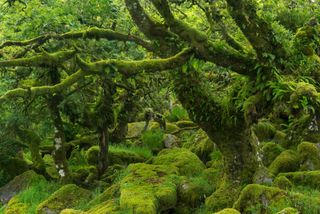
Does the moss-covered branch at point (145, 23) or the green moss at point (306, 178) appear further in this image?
the green moss at point (306, 178)

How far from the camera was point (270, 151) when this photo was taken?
49.4 ft

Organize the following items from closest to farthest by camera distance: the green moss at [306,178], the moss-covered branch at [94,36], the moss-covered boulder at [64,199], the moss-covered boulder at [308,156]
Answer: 1. the green moss at [306,178]
2. the moss-covered branch at [94,36]
3. the moss-covered boulder at [64,199]
4. the moss-covered boulder at [308,156]

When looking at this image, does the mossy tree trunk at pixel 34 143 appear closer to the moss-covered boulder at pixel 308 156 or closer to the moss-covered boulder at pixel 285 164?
the moss-covered boulder at pixel 285 164

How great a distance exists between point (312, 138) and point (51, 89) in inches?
313

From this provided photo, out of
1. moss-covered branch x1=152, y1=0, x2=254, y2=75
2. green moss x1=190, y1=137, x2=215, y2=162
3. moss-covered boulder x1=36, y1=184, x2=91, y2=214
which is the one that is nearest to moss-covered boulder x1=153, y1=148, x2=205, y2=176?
green moss x1=190, y1=137, x2=215, y2=162

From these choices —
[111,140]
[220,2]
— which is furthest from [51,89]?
[111,140]

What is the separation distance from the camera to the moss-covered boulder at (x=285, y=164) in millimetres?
13453

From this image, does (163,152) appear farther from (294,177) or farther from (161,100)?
(294,177)

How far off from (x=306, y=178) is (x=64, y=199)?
6059 millimetres

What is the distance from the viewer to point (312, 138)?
1496 cm

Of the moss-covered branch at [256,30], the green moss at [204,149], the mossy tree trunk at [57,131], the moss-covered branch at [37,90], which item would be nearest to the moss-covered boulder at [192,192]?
the moss-covered branch at [37,90]

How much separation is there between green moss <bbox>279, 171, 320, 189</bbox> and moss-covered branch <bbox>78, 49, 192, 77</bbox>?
4.42 meters

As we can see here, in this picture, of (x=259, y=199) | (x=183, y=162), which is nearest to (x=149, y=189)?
(x=259, y=199)

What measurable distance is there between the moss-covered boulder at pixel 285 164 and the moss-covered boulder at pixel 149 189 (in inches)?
102
